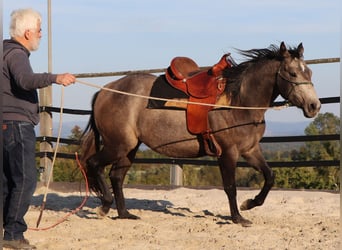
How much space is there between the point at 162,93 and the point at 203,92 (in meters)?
0.47

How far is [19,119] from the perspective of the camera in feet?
15.9

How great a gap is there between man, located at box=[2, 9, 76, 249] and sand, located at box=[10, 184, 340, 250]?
0.50m

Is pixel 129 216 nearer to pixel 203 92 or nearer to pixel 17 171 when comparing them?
pixel 203 92

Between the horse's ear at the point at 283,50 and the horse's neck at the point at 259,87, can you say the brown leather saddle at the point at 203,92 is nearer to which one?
the horse's neck at the point at 259,87

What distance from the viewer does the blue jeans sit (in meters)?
4.80

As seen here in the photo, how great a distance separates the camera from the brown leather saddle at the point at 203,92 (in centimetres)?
655

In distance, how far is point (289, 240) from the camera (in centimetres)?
545

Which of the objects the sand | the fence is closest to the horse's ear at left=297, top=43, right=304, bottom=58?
the sand

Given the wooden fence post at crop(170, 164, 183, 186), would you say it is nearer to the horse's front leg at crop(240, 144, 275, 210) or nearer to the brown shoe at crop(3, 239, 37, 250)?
the horse's front leg at crop(240, 144, 275, 210)

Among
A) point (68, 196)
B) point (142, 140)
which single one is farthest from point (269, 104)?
point (68, 196)

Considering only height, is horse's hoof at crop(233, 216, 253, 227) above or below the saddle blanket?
below

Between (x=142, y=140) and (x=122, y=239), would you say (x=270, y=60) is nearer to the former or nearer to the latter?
(x=142, y=140)

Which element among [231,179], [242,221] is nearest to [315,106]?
[231,179]

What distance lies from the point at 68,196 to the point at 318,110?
4.27 m
